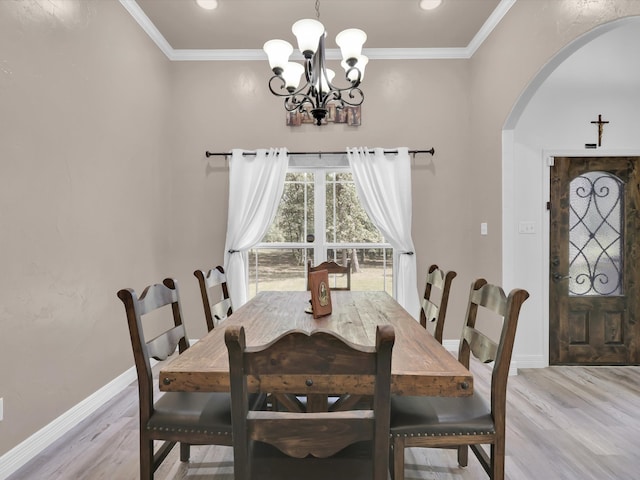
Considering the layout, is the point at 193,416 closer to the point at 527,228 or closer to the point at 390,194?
the point at 390,194

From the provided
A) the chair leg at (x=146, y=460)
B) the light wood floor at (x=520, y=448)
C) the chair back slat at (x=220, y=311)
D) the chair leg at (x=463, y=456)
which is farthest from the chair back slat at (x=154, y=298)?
the chair leg at (x=463, y=456)

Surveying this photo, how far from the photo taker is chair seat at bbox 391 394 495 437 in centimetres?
143

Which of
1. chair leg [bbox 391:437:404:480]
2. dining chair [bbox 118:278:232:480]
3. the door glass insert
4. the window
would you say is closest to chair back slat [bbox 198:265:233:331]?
dining chair [bbox 118:278:232:480]

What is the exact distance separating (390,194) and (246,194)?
145 centimetres

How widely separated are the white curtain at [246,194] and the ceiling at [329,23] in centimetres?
109

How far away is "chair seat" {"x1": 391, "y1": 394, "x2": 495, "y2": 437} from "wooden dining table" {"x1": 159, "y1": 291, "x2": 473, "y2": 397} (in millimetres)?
242

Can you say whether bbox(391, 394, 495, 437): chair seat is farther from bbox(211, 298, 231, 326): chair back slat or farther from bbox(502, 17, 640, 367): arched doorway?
bbox(502, 17, 640, 367): arched doorway

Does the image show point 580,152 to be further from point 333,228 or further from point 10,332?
point 10,332

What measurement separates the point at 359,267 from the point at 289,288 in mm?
780

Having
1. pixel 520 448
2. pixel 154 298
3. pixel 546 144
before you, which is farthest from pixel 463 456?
pixel 546 144

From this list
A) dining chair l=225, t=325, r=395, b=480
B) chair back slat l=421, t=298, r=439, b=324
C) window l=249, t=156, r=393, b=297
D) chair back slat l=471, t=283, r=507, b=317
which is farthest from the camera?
window l=249, t=156, r=393, b=297

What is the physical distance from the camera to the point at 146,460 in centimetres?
147

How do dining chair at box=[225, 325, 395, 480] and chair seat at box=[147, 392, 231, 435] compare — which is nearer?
dining chair at box=[225, 325, 395, 480]

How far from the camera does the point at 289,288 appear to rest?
13.5 ft
